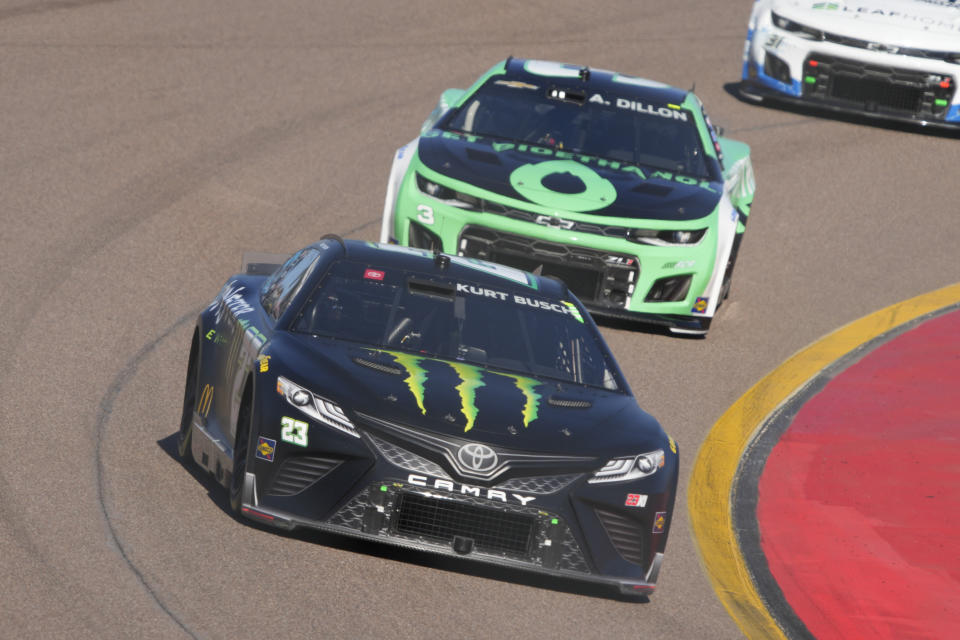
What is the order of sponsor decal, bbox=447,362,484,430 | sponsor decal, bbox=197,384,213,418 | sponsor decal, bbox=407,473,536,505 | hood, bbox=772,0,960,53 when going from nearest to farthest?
1. sponsor decal, bbox=407,473,536,505
2. sponsor decal, bbox=447,362,484,430
3. sponsor decal, bbox=197,384,213,418
4. hood, bbox=772,0,960,53

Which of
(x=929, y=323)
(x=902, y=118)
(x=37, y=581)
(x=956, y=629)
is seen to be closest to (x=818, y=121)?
(x=902, y=118)

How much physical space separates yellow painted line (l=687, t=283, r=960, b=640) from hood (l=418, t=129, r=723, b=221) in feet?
4.31

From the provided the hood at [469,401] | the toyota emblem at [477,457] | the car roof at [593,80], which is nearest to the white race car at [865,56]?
the car roof at [593,80]

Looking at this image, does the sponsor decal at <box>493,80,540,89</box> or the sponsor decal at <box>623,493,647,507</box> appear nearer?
the sponsor decal at <box>623,493,647,507</box>

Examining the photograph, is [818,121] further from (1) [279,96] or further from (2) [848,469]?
(2) [848,469]

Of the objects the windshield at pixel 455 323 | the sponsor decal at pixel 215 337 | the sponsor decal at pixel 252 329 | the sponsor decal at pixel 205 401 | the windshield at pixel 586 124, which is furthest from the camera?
the windshield at pixel 586 124

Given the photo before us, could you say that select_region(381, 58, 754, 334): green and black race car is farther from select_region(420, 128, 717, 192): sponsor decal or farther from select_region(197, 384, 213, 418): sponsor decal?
select_region(197, 384, 213, 418): sponsor decal

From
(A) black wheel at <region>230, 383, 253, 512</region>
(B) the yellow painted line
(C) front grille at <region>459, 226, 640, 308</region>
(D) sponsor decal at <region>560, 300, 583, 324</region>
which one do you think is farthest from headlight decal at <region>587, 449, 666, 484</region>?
(C) front grille at <region>459, 226, 640, 308</region>

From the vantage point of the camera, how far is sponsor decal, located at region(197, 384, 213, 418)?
25.1ft

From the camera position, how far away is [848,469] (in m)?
9.45

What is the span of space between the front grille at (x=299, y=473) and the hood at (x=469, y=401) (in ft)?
0.72

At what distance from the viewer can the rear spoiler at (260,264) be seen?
8703mm

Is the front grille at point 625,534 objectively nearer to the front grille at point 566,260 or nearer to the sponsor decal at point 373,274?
the sponsor decal at point 373,274

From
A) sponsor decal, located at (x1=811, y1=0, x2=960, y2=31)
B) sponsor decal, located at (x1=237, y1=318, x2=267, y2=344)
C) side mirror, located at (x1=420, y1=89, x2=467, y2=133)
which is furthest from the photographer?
sponsor decal, located at (x1=811, y1=0, x2=960, y2=31)
